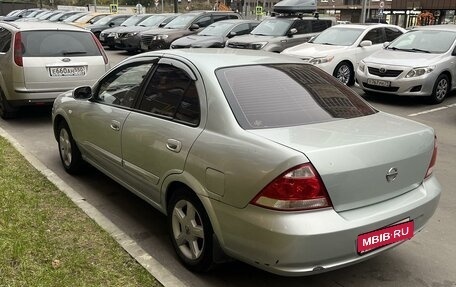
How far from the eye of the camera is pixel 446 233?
4.20 m

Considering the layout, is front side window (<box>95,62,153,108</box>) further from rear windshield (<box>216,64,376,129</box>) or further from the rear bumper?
the rear bumper

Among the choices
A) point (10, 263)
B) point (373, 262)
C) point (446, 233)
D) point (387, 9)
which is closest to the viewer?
point (10, 263)

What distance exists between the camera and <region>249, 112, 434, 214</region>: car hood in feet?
9.21

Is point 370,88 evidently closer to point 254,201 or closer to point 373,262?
point 373,262

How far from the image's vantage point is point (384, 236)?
3006 mm

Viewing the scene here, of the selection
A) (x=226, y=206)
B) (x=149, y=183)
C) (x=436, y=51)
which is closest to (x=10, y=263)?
(x=149, y=183)

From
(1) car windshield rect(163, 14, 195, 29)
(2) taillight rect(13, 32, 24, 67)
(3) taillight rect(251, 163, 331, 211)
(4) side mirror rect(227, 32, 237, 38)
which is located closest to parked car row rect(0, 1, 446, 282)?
(3) taillight rect(251, 163, 331, 211)

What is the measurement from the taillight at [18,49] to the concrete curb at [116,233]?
7.27 ft

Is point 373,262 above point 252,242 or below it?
below

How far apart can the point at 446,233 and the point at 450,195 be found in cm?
98

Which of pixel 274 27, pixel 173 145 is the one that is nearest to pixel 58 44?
pixel 173 145

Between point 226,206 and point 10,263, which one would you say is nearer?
point 226,206

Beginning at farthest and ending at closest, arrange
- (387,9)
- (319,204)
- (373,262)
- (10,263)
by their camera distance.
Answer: (387,9) → (373,262) → (10,263) → (319,204)

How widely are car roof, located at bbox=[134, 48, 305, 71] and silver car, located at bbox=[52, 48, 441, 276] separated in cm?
1
